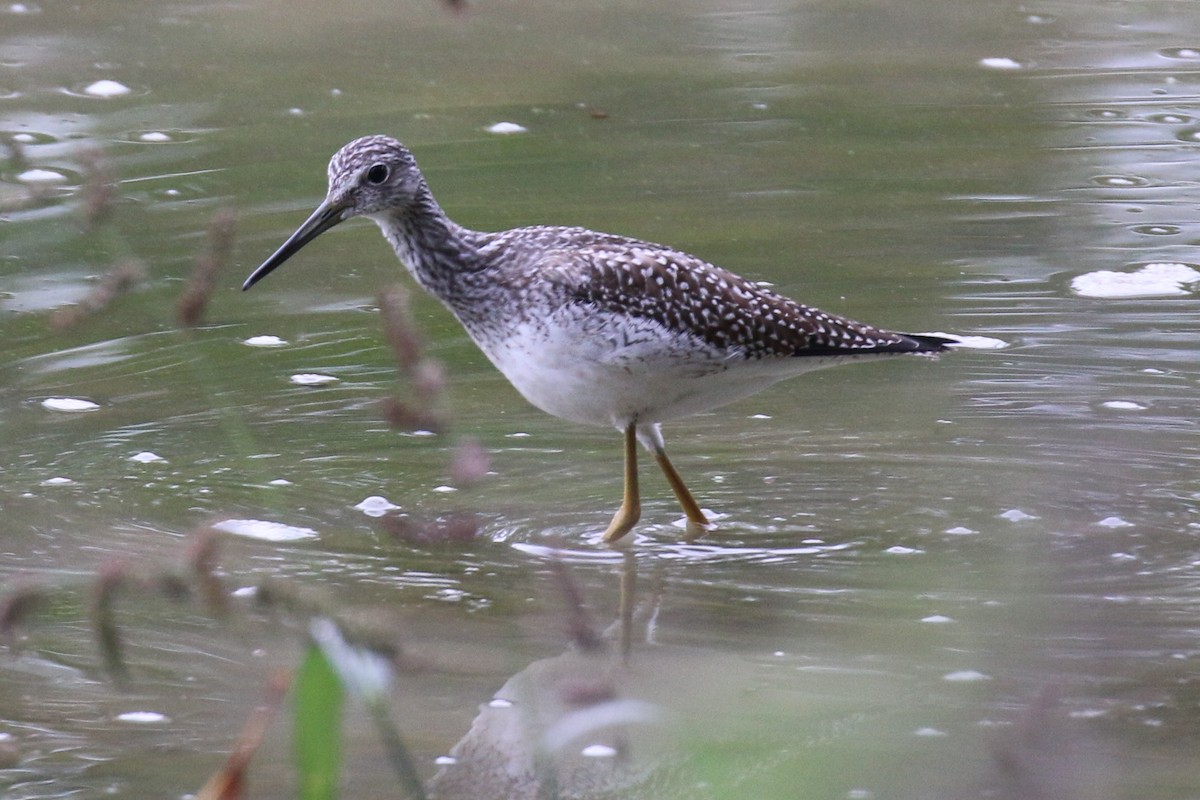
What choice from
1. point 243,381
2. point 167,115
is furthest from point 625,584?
point 167,115

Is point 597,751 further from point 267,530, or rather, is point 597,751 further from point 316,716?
point 316,716

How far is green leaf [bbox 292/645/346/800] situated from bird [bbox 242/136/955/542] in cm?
348

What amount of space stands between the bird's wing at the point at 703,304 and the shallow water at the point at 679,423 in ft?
1.61

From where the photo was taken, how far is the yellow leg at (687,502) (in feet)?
19.0

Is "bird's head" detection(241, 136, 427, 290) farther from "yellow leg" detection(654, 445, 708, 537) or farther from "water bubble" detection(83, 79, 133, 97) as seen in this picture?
"water bubble" detection(83, 79, 133, 97)

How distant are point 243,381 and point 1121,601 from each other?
3615 millimetres

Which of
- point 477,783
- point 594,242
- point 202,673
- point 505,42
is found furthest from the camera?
point 505,42

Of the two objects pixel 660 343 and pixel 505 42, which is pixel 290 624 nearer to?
pixel 660 343

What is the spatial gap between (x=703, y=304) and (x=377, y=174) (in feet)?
3.74

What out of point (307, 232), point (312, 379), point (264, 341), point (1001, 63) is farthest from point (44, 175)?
point (1001, 63)

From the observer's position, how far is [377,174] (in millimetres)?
5809

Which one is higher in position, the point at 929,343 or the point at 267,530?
the point at 929,343

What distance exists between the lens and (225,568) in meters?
5.37

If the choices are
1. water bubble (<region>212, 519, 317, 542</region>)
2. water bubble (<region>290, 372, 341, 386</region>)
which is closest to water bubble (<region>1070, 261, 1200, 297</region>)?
water bubble (<region>290, 372, 341, 386</region>)
